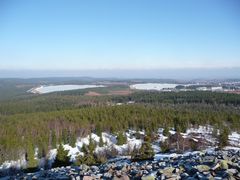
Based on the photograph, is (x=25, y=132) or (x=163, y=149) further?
(x=25, y=132)

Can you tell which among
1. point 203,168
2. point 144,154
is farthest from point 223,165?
point 144,154

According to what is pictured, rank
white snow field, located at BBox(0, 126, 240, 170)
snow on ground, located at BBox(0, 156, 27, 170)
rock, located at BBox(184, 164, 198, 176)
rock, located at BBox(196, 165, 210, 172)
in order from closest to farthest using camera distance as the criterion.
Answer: rock, located at BBox(196, 165, 210, 172) → rock, located at BBox(184, 164, 198, 176) → snow on ground, located at BBox(0, 156, 27, 170) → white snow field, located at BBox(0, 126, 240, 170)

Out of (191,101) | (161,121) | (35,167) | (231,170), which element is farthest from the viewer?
(191,101)

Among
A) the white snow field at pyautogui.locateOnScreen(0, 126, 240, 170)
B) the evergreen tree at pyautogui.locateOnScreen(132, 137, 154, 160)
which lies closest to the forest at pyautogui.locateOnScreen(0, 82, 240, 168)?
the white snow field at pyautogui.locateOnScreen(0, 126, 240, 170)

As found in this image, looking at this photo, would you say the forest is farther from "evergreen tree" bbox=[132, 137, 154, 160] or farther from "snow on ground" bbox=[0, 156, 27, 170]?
"evergreen tree" bbox=[132, 137, 154, 160]

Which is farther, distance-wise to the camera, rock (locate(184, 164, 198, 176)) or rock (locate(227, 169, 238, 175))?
rock (locate(184, 164, 198, 176))

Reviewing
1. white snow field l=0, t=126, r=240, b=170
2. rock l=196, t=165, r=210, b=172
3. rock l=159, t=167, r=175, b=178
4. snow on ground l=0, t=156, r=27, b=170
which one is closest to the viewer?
rock l=159, t=167, r=175, b=178

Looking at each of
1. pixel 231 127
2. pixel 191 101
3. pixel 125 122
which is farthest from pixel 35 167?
pixel 191 101

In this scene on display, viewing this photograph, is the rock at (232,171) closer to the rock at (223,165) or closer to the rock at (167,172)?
the rock at (223,165)

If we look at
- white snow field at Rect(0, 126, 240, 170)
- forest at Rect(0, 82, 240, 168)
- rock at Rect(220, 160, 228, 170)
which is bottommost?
white snow field at Rect(0, 126, 240, 170)

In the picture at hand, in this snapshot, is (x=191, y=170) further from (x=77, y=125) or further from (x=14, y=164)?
(x=77, y=125)

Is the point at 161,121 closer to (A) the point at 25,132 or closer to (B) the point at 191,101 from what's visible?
(A) the point at 25,132
